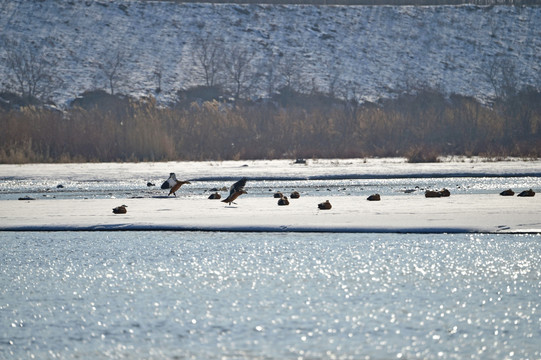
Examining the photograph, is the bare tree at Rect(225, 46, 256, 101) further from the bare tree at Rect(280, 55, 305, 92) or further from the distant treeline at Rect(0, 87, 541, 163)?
the distant treeline at Rect(0, 87, 541, 163)

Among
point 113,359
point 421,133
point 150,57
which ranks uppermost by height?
point 150,57

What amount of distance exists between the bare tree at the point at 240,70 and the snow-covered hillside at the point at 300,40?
64 centimetres

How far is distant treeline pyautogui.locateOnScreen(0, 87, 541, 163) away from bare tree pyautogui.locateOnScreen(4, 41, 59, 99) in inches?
442

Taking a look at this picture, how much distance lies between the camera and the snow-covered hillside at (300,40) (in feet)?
133

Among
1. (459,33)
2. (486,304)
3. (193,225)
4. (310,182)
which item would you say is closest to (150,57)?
(459,33)

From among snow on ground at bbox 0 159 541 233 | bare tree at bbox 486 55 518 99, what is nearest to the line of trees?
bare tree at bbox 486 55 518 99

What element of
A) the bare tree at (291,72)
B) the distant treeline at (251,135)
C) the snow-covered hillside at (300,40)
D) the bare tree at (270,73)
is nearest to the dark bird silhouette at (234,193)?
the distant treeline at (251,135)

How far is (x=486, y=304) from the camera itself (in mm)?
4238

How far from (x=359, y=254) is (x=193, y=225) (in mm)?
1769

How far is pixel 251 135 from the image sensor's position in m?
23.7

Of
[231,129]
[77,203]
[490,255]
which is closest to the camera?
[490,255]

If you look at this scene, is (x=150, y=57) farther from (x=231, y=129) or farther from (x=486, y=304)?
(x=486, y=304)

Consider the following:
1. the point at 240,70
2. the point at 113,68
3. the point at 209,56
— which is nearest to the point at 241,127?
the point at 240,70

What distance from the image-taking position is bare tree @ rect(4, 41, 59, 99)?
3522 cm
